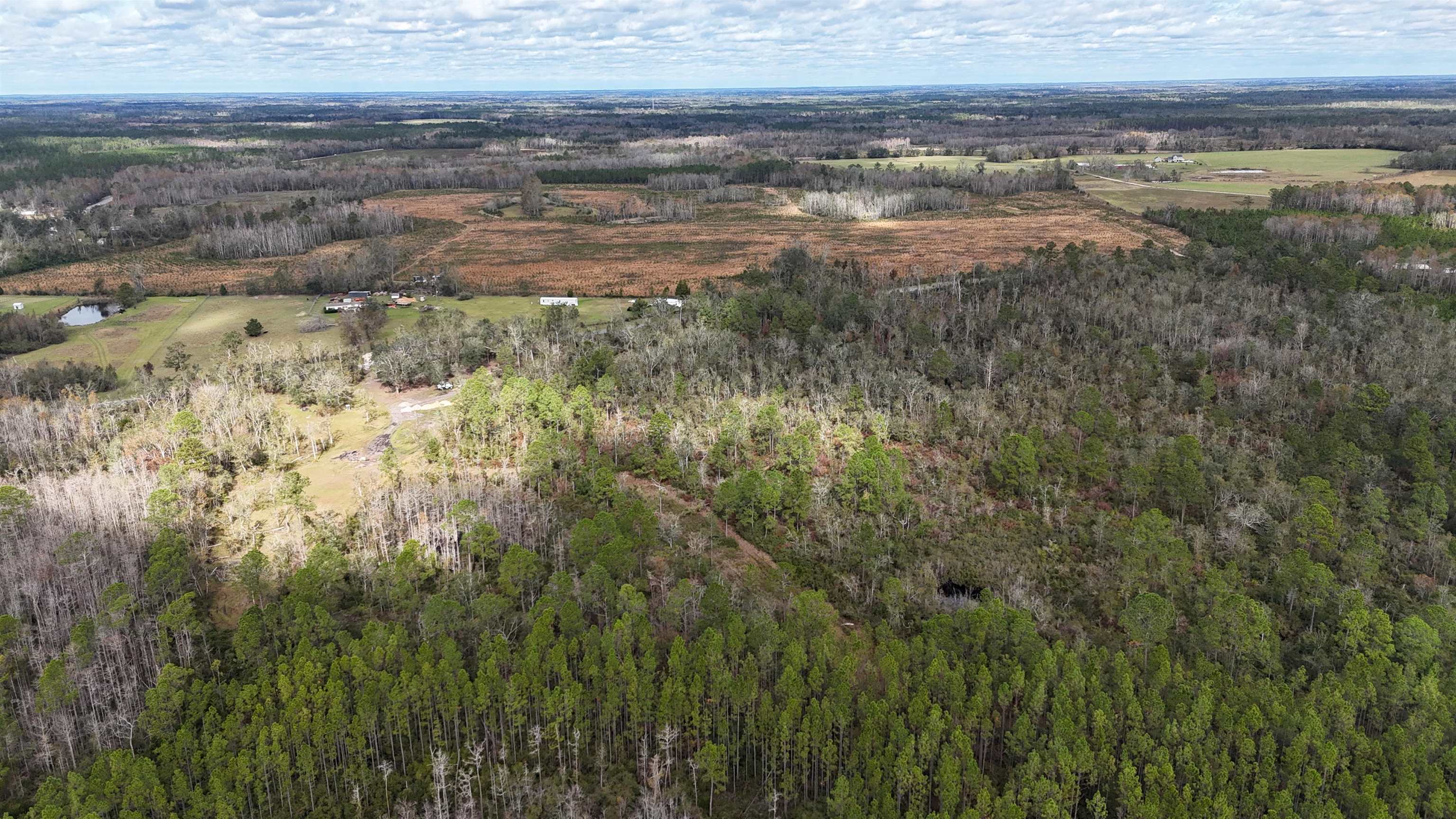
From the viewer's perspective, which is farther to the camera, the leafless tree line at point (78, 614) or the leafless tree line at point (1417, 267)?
the leafless tree line at point (1417, 267)

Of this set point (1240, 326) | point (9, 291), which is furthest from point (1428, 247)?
point (9, 291)

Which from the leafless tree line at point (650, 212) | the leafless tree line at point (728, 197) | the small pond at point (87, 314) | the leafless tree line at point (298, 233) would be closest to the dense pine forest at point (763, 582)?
the small pond at point (87, 314)

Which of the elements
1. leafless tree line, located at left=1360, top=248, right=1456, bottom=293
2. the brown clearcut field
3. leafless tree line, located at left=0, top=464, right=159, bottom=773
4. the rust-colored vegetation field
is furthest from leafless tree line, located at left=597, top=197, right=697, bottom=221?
leafless tree line, located at left=0, top=464, right=159, bottom=773

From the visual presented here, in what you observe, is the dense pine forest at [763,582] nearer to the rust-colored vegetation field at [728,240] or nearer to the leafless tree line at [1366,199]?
the rust-colored vegetation field at [728,240]

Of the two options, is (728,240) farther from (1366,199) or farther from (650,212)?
(1366,199)

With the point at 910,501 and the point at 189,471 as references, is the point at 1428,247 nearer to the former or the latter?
the point at 910,501

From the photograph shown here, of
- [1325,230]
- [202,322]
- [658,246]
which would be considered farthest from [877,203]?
[202,322]
